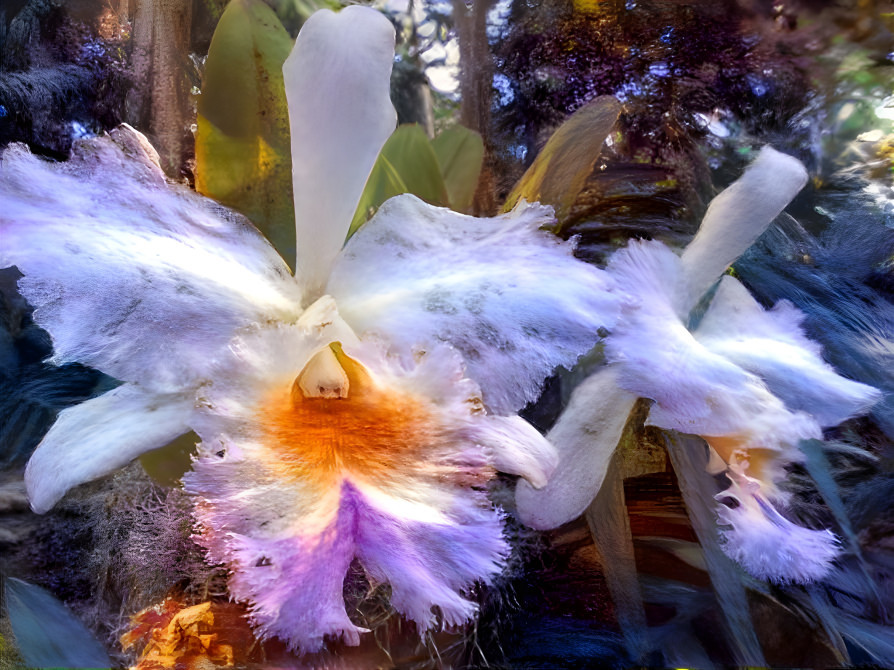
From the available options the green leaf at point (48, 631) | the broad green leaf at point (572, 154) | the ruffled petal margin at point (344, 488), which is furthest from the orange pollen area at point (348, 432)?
the green leaf at point (48, 631)

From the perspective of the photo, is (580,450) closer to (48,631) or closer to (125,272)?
(125,272)

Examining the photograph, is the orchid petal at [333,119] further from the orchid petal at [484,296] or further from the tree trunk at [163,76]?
the tree trunk at [163,76]

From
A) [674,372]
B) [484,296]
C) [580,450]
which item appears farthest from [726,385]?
[484,296]

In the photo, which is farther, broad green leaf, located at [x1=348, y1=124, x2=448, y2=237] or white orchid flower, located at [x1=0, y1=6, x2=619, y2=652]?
broad green leaf, located at [x1=348, y1=124, x2=448, y2=237]

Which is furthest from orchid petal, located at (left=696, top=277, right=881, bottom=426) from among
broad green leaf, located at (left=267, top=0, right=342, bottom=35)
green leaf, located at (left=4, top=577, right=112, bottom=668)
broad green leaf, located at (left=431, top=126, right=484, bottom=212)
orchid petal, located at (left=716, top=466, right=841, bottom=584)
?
green leaf, located at (left=4, top=577, right=112, bottom=668)

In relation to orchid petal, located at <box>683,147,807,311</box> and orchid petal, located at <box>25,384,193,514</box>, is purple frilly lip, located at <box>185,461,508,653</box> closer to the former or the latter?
orchid petal, located at <box>25,384,193,514</box>

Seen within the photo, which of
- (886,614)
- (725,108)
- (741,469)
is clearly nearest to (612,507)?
(741,469)
